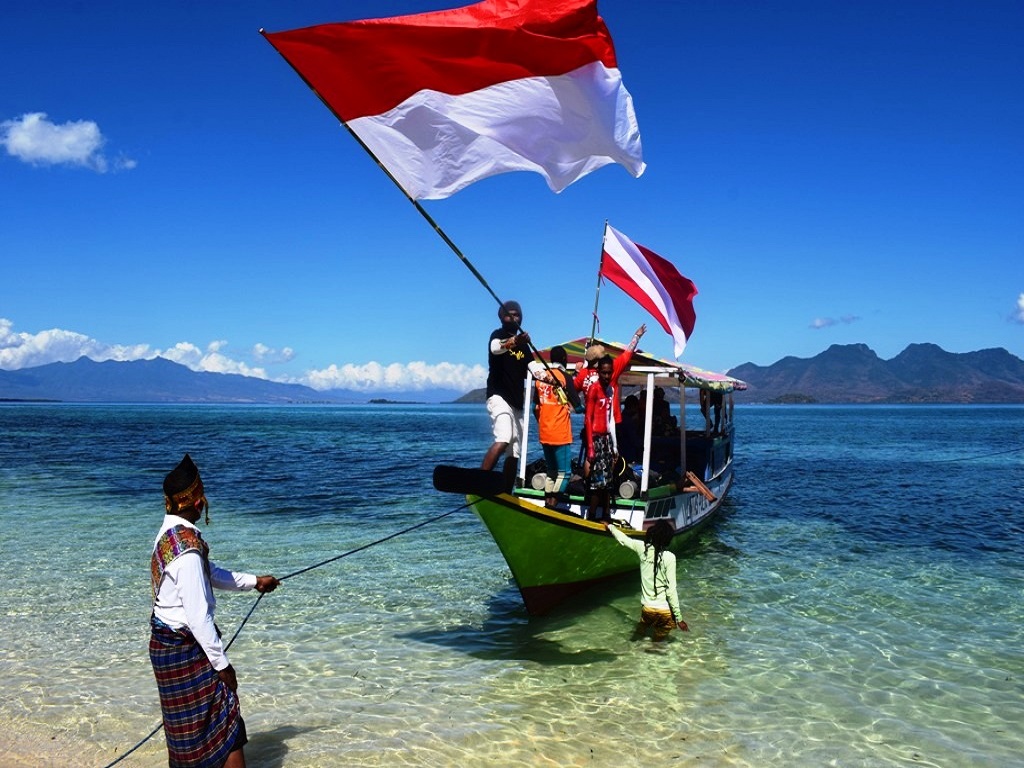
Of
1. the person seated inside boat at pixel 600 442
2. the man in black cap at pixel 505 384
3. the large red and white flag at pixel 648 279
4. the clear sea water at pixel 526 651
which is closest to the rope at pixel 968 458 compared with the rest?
the clear sea water at pixel 526 651

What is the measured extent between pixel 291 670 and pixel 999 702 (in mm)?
7637

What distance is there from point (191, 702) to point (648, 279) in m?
11.2

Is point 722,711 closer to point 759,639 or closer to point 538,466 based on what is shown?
point 759,639

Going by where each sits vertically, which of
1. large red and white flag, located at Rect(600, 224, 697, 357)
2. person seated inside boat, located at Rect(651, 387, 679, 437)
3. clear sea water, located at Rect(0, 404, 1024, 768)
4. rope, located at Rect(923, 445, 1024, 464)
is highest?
large red and white flag, located at Rect(600, 224, 697, 357)

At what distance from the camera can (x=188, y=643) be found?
4.24m

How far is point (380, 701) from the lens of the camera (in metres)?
7.49

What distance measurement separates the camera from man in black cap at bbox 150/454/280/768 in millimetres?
4121

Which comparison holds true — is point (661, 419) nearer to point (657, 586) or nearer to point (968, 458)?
point (657, 586)

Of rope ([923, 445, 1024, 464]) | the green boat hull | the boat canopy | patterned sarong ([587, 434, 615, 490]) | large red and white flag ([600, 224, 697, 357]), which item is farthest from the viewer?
rope ([923, 445, 1024, 464])

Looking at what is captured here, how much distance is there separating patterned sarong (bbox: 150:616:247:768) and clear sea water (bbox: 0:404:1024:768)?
6.22 feet

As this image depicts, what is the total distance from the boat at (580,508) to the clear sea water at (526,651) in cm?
64

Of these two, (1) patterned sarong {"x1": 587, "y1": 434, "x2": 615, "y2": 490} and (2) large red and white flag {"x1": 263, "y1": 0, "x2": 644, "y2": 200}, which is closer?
(2) large red and white flag {"x1": 263, "y1": 0, "x2": 644, "y2": 200}

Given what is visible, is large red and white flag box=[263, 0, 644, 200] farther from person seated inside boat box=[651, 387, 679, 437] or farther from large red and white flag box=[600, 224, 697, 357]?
person seated inside boat box=[651, 387, 679, 437]

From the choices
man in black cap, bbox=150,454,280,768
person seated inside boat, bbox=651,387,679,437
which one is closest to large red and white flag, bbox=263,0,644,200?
man in black cap, bbox=150,454,280,768
